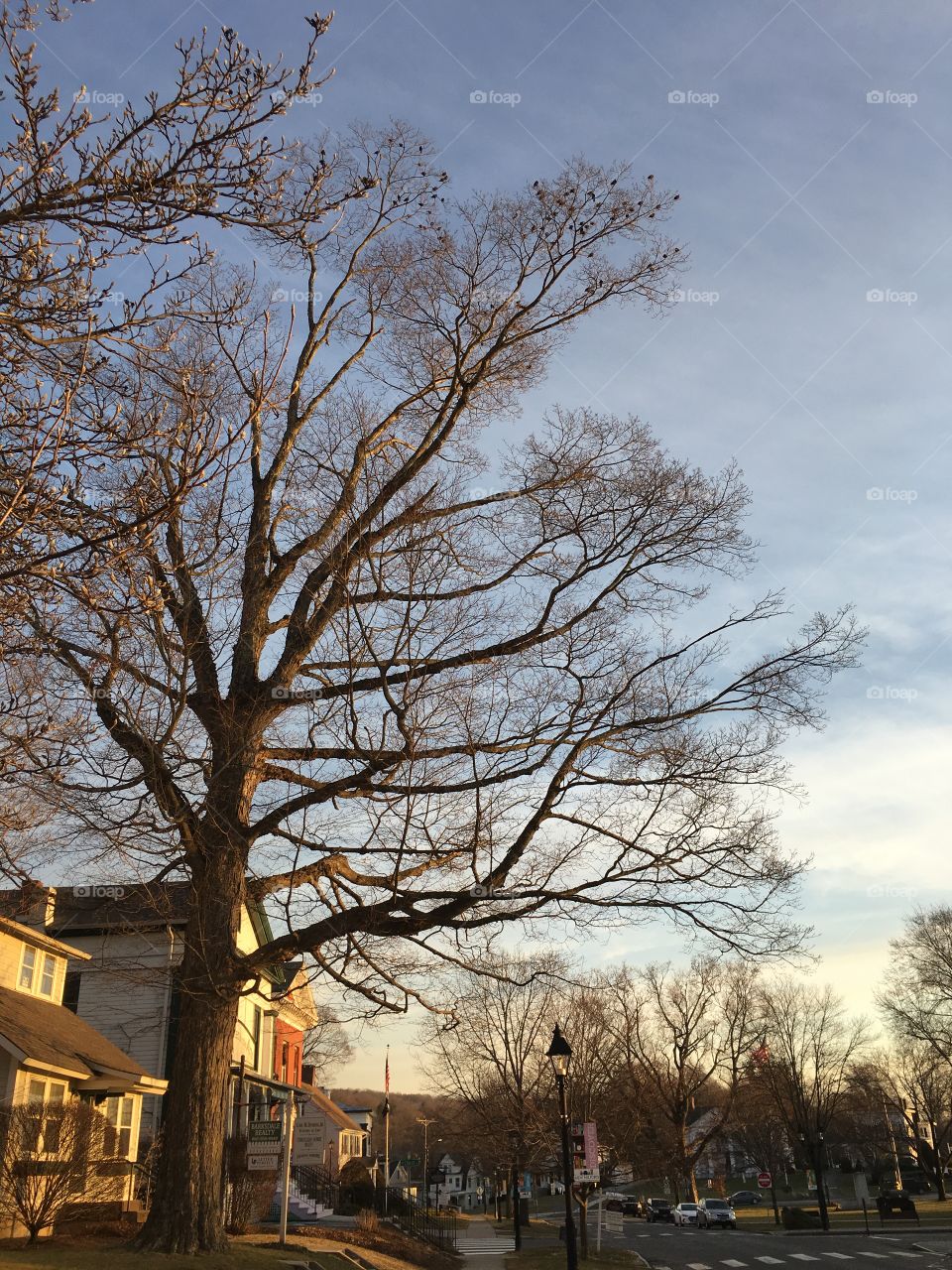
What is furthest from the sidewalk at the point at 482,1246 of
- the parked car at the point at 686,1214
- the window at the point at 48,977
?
the window at the point at 48,977

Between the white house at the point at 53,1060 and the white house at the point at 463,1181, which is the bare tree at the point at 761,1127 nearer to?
the white house at the point at 53,1060

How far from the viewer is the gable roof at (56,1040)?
1677 centimetres

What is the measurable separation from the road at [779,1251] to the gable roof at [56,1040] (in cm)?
1576

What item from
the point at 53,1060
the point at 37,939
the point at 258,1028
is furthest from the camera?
the point at 258,1028

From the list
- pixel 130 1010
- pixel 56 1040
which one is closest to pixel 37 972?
pixel 56 1040

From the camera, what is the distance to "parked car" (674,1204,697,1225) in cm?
5284

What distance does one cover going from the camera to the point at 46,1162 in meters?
14.6

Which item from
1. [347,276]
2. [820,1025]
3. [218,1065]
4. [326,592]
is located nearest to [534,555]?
[326,592]

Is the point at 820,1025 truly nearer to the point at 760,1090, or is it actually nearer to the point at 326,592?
the point at 760,1090

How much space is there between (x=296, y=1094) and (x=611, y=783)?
27.4 metres

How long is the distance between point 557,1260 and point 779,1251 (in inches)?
329

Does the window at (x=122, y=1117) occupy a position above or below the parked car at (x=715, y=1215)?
above

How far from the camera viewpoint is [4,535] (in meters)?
5.30

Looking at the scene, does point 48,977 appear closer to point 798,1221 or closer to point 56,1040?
point 56,1040
